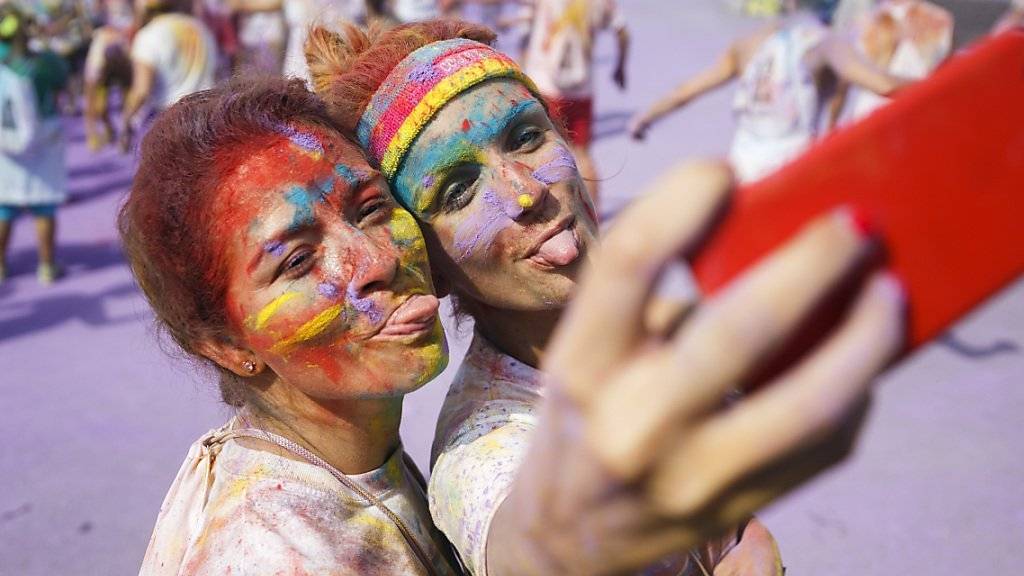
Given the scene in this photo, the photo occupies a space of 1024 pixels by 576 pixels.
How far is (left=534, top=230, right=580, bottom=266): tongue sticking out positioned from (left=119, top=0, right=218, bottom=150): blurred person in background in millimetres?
5100

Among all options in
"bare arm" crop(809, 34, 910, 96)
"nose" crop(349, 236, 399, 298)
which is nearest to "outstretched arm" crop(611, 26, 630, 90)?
"bare arm" crop(809, 34, 910, 96)

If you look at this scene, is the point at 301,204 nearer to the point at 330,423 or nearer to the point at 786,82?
the point at 330,423

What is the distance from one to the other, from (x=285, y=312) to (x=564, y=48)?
16.0 ft

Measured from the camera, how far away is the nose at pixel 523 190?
1.69 metres

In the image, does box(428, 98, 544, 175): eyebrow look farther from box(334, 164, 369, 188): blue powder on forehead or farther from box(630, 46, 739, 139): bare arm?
box(630, 46, 739, 139): bare arm

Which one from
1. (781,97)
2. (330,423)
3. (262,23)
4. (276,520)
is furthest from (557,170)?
(262,23)

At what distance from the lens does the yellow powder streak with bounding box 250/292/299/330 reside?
1483 millimetres

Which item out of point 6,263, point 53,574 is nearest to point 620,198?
point 6,263

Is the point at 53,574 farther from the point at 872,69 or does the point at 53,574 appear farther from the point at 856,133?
the point at 872,69

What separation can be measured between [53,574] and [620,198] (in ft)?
16.2

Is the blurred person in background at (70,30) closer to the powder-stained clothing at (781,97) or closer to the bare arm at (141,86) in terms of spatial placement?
the bare arm at (141,86)

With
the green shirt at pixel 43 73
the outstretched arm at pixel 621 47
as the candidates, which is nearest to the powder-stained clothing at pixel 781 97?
the outstretched arm at pixel 621 47

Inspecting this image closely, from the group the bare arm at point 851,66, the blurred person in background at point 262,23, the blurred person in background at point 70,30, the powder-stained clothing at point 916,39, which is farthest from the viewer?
the blurred person in background at point 70,30

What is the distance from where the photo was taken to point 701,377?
69 cm
